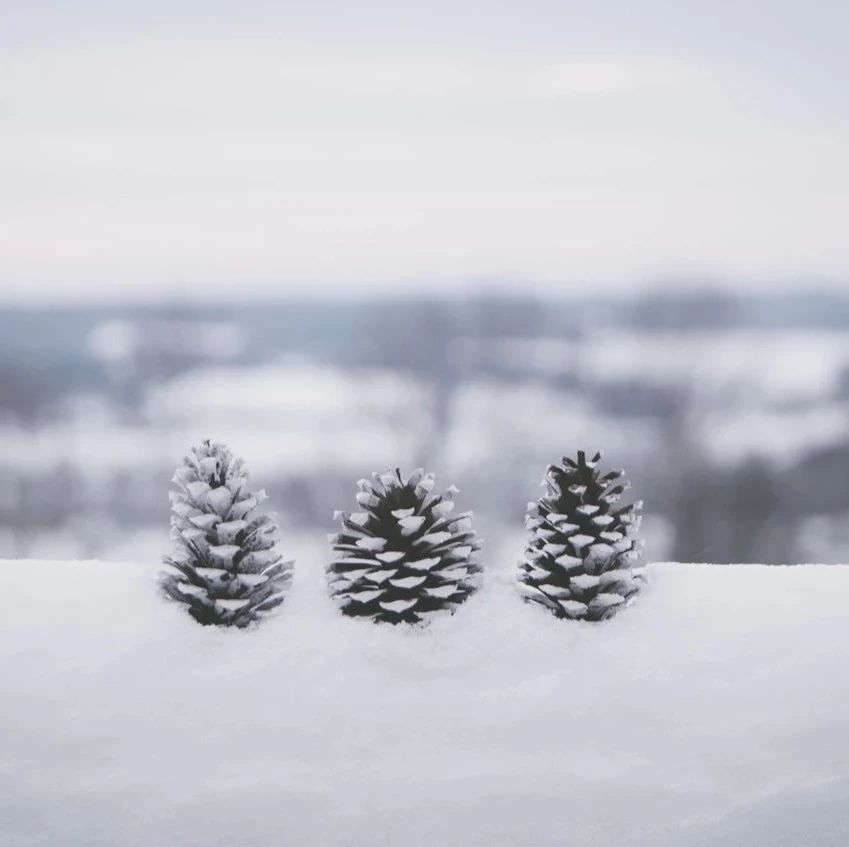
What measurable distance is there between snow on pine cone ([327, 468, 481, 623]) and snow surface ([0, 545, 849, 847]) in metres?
0.09

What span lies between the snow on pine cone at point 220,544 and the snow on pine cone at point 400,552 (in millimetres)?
267

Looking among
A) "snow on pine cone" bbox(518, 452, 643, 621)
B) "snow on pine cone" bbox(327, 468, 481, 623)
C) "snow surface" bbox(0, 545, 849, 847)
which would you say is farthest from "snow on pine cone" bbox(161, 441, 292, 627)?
"snow on pine cone" bbox(518, 452, 643, 621)

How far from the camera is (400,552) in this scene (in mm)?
3109

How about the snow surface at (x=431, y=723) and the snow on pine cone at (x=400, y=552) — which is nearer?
the snow surface at (x=431, y=723)

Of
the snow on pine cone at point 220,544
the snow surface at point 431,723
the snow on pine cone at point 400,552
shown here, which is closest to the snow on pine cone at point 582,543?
the snow surface at point 431,723

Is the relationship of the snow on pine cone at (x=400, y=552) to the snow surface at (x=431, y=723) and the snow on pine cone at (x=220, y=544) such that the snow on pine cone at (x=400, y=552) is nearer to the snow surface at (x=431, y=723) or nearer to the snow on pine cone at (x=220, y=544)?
the snow surface at (x=431, y=723)

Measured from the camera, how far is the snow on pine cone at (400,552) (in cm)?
→ 312

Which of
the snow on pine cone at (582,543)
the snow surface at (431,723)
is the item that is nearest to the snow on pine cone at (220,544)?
the snow surface at (431,723)

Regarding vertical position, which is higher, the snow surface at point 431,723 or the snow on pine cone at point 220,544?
the snow on pine cone at point 220,544

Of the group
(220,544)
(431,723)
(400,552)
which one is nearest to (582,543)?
(400,552)

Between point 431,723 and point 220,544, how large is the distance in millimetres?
974

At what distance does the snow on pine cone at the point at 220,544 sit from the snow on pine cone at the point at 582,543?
0.96 m

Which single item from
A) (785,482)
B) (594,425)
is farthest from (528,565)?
(785,482)

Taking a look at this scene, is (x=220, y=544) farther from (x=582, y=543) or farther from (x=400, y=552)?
(x=582, y=543)
